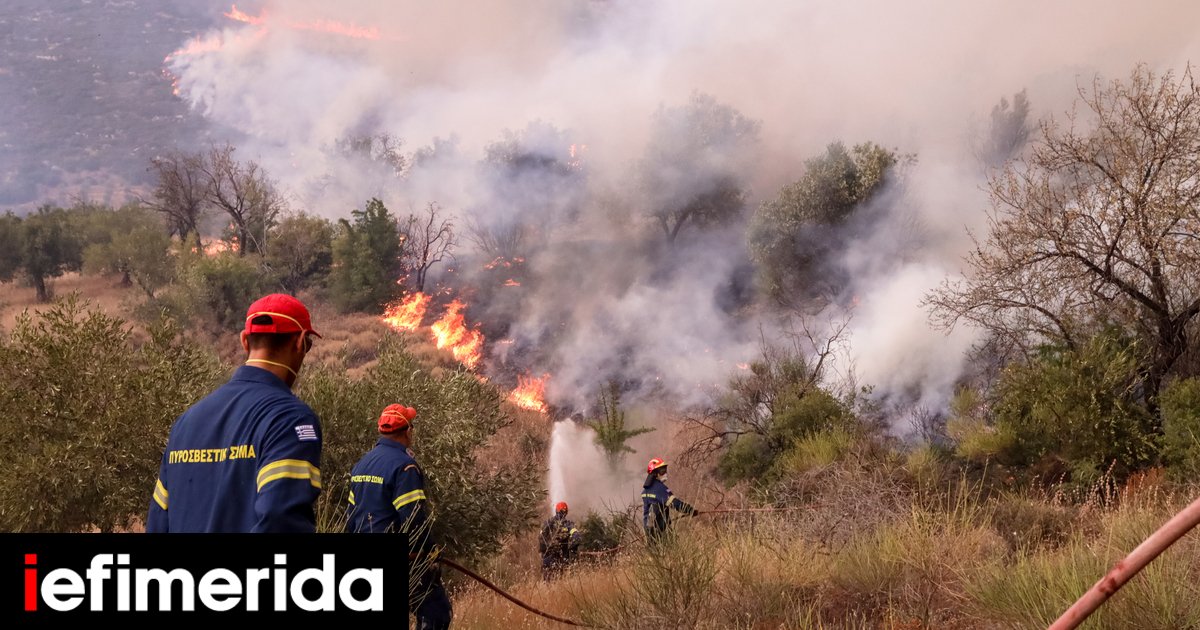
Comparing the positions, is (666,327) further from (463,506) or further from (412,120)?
(412,120)

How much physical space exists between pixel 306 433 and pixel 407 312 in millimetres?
37468

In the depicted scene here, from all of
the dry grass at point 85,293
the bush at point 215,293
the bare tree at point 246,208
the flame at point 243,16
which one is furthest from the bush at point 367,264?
the flame at point 243,16

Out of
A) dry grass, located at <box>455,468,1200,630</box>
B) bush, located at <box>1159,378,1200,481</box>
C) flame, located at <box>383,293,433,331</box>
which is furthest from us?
flame, located at <box>383,293,433,331</box>

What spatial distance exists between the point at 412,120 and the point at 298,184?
20899 mm

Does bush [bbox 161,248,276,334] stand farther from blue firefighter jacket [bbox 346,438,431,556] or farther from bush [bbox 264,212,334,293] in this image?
blue firefighter jacket [bbox 346,438,431,556]

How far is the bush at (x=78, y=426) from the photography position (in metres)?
7.83

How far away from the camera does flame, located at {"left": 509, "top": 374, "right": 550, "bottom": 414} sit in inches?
1179

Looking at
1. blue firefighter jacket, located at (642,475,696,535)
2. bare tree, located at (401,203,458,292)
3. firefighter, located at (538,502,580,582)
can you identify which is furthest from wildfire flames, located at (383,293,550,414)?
blue firefighter jacket, located at (642,475,696,535)

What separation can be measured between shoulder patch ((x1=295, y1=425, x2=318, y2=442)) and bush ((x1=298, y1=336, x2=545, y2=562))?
7.07m

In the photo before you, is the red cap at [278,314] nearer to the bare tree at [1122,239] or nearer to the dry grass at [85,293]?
the bare tree at [1122,239]

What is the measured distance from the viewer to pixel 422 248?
4659 centimetres

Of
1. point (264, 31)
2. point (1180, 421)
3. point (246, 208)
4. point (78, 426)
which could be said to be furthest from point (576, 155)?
point (264, 31)

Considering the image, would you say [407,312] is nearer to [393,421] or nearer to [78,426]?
[78,426]

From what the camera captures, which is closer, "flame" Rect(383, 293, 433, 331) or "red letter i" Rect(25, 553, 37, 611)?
"red letter i" Rect(25, 553, 37, 611)
